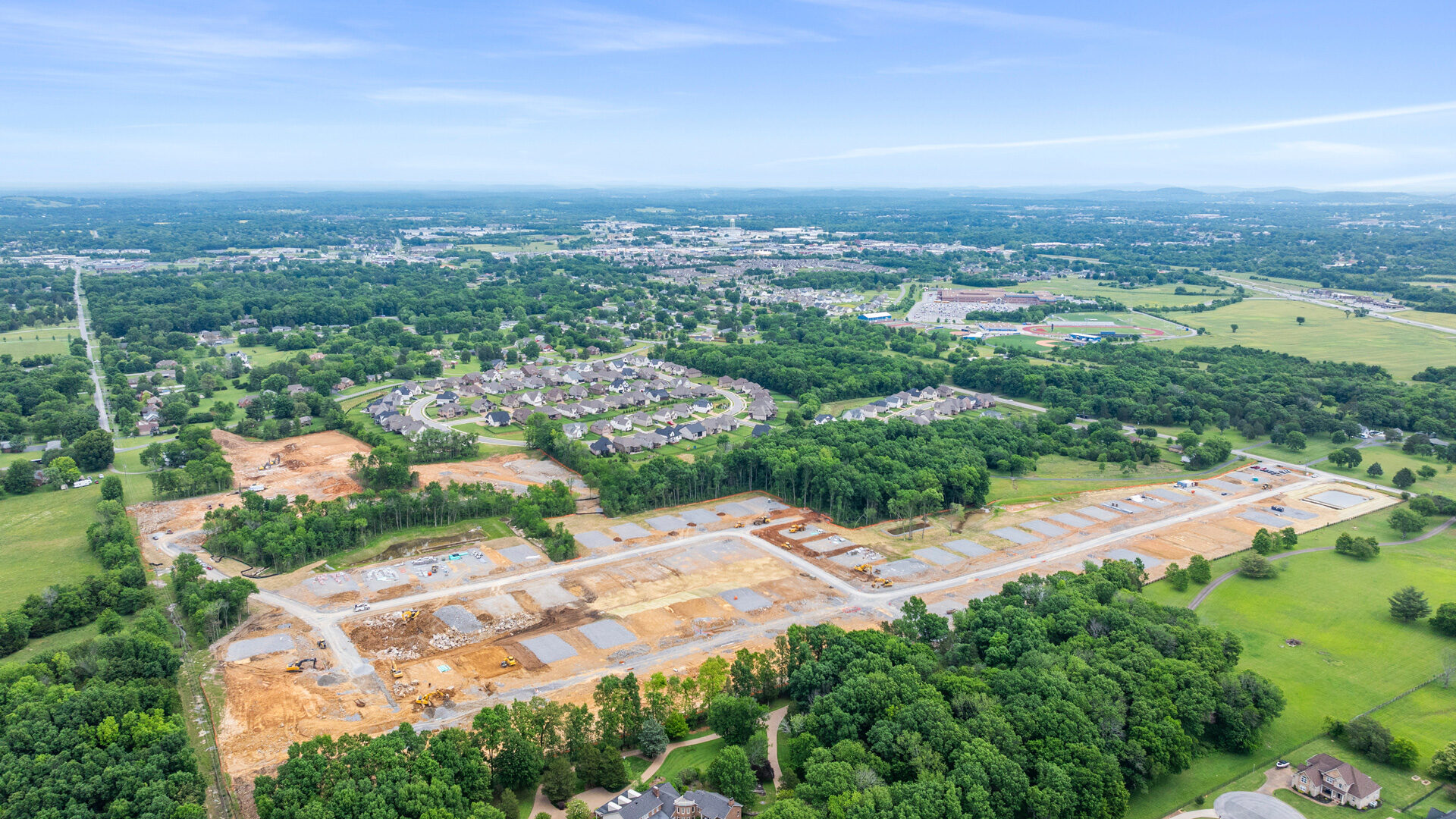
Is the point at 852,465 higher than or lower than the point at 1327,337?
lower

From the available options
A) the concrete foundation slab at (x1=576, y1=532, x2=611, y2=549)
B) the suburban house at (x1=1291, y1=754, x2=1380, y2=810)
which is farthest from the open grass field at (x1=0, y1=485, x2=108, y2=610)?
the suburban house at (x1=1291, y1=754, x2=1380, y2=810)

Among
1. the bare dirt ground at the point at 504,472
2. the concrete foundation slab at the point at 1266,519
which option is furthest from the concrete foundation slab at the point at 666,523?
the concrete foundation slab at the point at 1266,519

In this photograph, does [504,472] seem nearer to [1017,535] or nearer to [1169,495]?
[1017,535]

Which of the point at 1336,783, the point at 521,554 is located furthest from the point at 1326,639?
the point at 521,554

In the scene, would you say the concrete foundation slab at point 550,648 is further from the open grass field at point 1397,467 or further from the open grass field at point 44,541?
the open grass field at point 1397,467

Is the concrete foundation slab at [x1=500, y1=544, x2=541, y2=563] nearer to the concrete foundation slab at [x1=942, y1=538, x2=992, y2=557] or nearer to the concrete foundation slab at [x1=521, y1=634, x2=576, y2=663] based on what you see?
the concrete foundation slab at [x1=521, y1=634, x2=576, y2=663]
